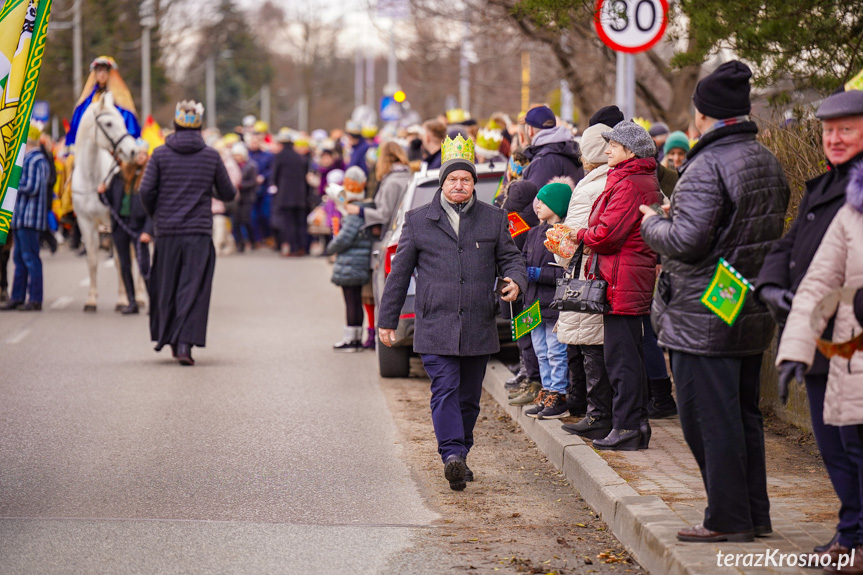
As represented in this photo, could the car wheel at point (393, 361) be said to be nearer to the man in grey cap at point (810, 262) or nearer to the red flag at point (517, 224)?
the red flag at point (517, 224)

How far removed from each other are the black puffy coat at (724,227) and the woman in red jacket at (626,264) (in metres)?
1.71

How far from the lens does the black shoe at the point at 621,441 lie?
7613mm

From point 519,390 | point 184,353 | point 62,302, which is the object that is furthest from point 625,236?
point 62,302

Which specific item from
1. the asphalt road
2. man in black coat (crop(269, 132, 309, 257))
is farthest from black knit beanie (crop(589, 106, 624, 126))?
man in black coat (crop(269, 132, 309, 257))

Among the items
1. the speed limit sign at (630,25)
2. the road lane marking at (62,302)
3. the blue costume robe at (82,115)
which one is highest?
the speed limit sign at (630,25)

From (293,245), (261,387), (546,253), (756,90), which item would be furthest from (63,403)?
(293,245)

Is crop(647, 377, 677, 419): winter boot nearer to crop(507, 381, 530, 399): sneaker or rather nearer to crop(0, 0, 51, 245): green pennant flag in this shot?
crop(507, 381, 530, 399): sneaker

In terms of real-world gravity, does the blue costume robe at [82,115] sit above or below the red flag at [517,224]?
above

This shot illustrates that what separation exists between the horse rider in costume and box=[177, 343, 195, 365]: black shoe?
453 cm

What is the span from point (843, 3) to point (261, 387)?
551cm

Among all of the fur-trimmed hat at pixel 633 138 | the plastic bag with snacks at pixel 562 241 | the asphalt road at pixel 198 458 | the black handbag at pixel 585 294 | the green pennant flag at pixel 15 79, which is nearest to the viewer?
the asphalt road at pixel 198 458

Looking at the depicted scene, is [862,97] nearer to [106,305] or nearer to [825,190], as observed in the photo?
[825,190]

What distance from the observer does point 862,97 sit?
4859 millimetres

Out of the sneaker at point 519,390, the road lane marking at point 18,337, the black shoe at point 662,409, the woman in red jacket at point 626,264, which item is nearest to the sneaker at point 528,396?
the sneaker at point 519,390
